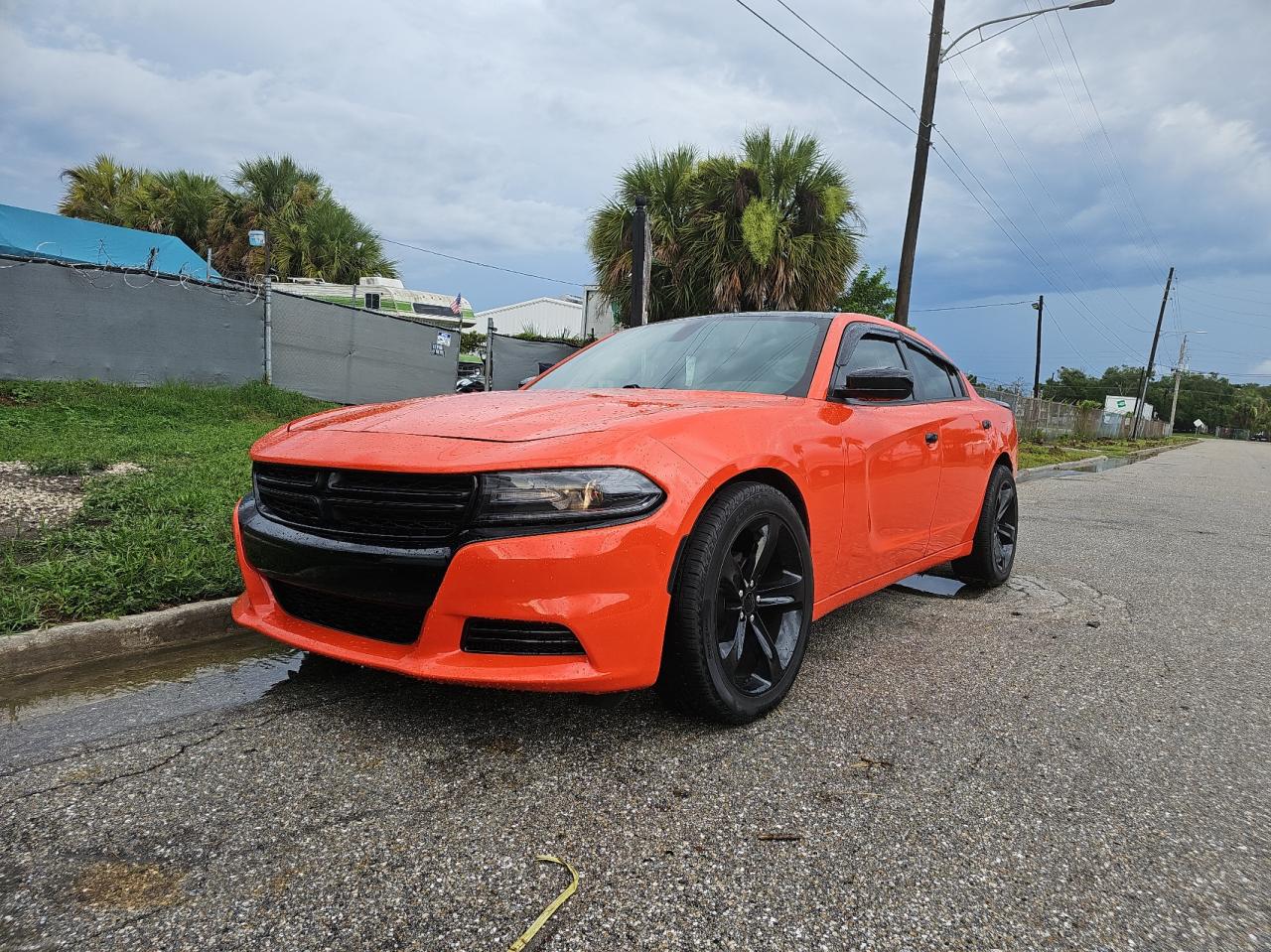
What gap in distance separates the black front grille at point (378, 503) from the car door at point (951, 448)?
2441 millimetres

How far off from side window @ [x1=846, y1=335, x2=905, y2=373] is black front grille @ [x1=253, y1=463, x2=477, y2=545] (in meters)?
1.85

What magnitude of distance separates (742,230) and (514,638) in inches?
614

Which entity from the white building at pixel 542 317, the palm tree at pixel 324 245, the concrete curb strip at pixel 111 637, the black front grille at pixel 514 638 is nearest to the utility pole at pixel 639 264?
the concrete curb strip at pixel 111 637

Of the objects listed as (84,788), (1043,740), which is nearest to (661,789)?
(1043,740)

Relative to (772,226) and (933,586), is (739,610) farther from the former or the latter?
(772,226)

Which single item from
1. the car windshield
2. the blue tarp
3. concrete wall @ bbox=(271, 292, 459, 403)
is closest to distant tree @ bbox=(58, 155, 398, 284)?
the blue tarp


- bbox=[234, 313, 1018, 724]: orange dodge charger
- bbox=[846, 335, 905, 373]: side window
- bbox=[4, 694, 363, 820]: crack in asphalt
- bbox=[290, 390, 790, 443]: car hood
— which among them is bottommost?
bbox=[4, 694, 363, 820]: crack in asphalt

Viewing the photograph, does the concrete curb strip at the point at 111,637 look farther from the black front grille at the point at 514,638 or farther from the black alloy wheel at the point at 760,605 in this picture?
the black alloy wheel at the point at 760,605

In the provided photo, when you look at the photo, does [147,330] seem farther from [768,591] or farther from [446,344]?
[768,591]

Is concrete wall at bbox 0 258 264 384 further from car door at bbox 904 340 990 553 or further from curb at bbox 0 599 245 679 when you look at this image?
car door at bbox 904 340 990 553

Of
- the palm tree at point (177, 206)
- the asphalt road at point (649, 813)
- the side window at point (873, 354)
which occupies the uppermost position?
the palm tree at point (177, 206)

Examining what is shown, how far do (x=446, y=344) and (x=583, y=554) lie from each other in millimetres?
13173

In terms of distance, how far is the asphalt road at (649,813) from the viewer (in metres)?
1.51

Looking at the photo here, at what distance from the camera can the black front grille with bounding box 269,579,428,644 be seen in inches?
82.1
